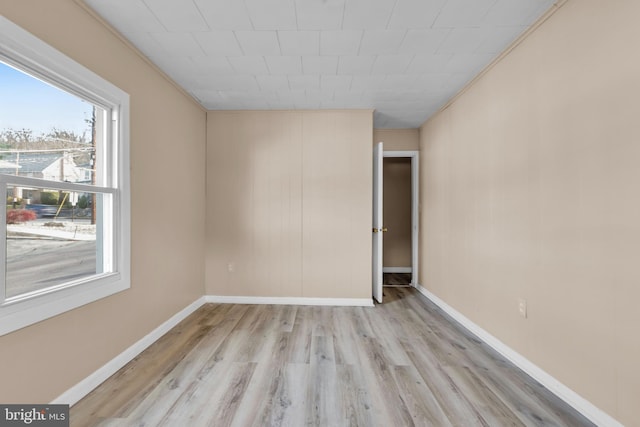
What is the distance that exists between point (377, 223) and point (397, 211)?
84.5 inches

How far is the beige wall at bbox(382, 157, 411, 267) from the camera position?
544 cm

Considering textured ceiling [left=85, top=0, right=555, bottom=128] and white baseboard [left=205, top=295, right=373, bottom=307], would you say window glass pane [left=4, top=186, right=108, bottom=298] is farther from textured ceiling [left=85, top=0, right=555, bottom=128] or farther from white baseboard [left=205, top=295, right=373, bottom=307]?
white baseboard [left=205, top=295, right=373, bottom=307]

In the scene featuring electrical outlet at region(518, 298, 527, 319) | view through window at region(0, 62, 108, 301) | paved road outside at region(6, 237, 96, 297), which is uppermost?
view through window at region(0, 62, 108, 301)

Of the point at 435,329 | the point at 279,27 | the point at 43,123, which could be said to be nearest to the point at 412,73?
the point at 279,27

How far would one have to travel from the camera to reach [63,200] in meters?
1.75

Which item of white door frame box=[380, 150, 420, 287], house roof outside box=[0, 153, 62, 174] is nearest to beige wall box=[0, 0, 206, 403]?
house roof outside box=[0, 153, 62, 174]

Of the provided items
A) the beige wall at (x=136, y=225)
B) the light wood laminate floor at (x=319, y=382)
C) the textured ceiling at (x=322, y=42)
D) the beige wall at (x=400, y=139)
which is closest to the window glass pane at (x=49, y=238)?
the beige wall at (x=136, y=225)

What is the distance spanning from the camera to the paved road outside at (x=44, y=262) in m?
1.45

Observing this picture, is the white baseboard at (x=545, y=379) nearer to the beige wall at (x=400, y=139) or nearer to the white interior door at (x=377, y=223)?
the white interior door at (x=377, y=223)

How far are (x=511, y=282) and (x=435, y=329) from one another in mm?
958

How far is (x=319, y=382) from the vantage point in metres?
1.93

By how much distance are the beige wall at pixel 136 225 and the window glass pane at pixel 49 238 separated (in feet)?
0.82

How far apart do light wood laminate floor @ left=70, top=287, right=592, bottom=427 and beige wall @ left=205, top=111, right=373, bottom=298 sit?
2.53ft

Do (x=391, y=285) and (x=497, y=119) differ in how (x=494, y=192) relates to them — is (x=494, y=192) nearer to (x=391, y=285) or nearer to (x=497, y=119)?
(x=497, y=119)
